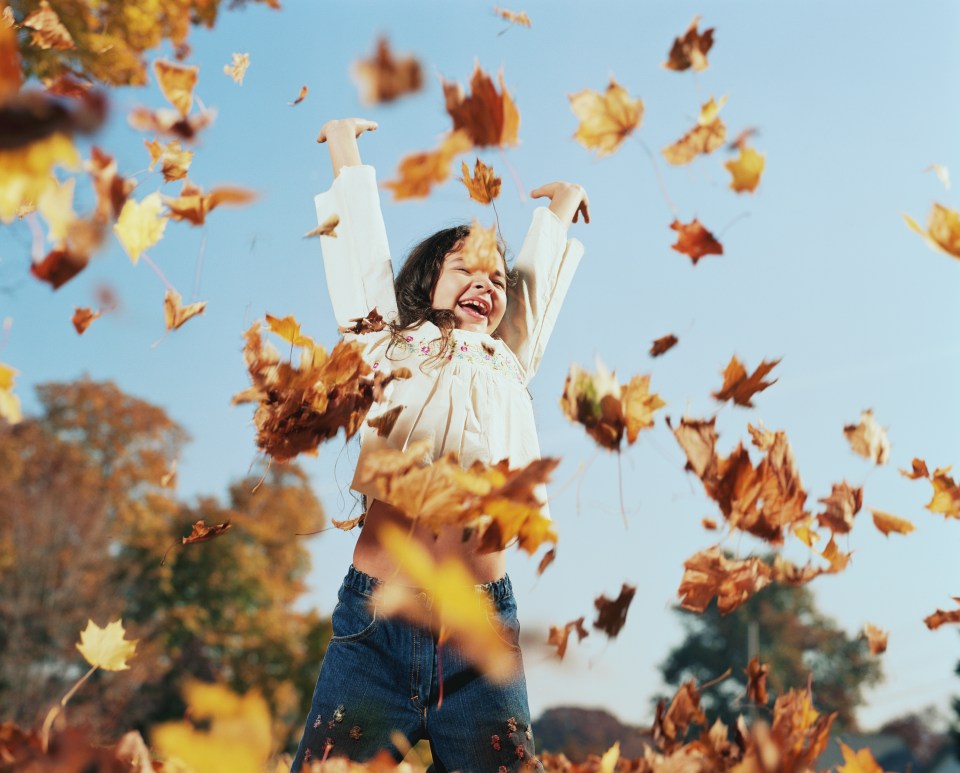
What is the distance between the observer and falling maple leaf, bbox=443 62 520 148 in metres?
1.68

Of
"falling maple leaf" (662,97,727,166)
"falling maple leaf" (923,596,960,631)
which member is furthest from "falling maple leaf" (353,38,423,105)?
"falling maple leaf" (923,596,960,631)

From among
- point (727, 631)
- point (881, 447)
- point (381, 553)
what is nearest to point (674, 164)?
point (881, 447)

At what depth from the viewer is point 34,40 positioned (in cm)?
246

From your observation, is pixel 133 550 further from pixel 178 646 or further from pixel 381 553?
pixel 381 553

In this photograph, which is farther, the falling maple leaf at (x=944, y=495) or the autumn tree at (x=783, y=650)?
the autumn tree at (x=783, y=650)

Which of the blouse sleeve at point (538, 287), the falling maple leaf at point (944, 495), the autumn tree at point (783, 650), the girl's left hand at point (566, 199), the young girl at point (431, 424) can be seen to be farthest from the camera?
the autumn tree at point (783, 650)

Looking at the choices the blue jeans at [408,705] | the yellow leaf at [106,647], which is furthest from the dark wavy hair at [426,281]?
the yellow leaf at [106,647]

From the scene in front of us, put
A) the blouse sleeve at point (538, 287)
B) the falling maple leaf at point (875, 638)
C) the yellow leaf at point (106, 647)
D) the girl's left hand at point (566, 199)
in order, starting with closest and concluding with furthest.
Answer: the yellow leaf at point (106, 647) → the falling maple leaf at point (875, 638) → the blouse sleeve at point (538, 287) → the girl's left hand at point (566, 199)

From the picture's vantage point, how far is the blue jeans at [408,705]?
74.4 inches

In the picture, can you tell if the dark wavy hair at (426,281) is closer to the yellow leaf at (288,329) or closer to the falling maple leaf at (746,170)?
the yellow leaf at (288,329)

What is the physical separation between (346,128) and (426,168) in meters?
1.05

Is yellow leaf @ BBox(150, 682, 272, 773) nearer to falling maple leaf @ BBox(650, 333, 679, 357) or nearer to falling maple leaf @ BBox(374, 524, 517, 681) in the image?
falling maple leaf @ BBox(374, 524, 517, 681)

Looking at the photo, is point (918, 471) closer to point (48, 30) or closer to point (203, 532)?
point (203, 532)

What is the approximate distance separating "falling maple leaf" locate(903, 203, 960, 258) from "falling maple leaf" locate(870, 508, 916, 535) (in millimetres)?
799
